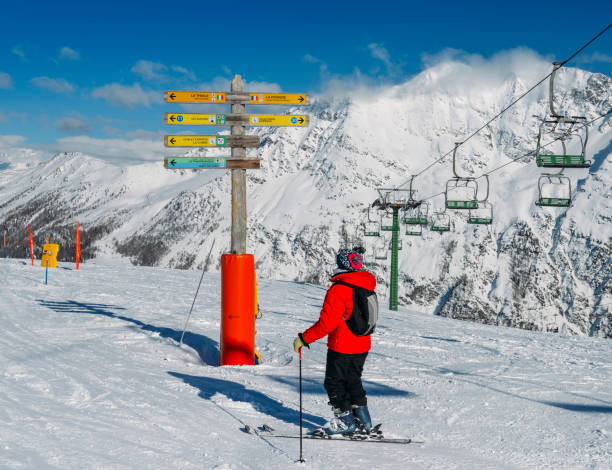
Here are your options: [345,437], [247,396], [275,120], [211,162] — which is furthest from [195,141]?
[345,437]

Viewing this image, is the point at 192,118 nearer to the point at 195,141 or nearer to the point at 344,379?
the point at 195,141

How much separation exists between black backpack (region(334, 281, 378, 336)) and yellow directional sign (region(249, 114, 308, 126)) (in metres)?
5.12

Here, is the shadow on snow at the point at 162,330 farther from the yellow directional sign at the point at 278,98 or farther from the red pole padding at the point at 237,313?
the yellow directional sign at the point at 278,98

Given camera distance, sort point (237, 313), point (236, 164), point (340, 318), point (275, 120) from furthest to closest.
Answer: point (275, 120) < point (236, 164) < point (237, 313) < point (340, 318)

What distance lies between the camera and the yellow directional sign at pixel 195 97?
30.6ft

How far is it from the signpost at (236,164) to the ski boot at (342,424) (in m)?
3.76

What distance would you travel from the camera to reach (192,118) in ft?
30.7

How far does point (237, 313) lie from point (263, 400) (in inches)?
97.4

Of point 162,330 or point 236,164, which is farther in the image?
point 162,330

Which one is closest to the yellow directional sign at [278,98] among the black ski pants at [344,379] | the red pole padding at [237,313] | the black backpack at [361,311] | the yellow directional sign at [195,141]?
the yellow directional sign at [195,141]

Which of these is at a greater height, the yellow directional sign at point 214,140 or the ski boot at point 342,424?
the yellow directional sign at point 214,140

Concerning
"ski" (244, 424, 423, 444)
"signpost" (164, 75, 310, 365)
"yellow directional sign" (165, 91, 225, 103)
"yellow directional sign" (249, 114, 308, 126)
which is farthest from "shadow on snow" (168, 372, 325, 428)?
"yellow directional sign" (165, 91, 225, 103)

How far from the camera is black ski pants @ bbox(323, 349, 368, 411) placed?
538 cm

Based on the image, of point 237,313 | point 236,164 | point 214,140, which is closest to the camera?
point 237,313
